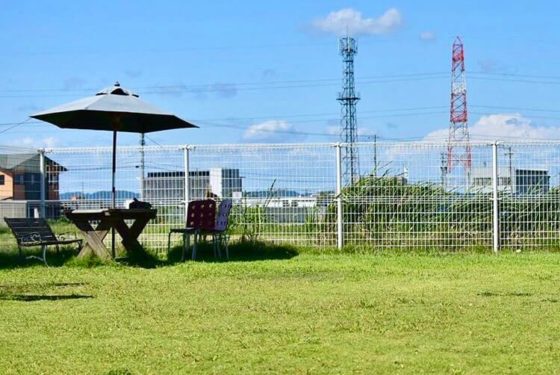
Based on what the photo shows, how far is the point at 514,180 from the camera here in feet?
49.3

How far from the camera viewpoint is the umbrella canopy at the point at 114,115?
13414 mm

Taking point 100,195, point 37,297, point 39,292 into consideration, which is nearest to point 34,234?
point 100,195

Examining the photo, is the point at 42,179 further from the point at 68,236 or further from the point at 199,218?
the point at 199,218

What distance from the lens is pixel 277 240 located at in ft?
49.9

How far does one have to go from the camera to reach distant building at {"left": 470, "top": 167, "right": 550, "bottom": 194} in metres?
14.9

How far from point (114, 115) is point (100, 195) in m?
1.73

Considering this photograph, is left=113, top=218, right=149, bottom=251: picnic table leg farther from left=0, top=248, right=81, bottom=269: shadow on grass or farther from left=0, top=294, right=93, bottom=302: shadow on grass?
left=0, top=294, right=93, bottom=302: shadow on grass

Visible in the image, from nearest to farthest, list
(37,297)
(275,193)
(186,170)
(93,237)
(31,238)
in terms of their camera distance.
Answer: (37,297) < (93,237) < (31,238) < (275,193) < (186,170)

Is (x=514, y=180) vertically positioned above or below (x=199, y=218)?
above

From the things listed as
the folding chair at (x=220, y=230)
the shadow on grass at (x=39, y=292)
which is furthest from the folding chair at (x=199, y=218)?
the shadow on grass at (x=39, y=292)

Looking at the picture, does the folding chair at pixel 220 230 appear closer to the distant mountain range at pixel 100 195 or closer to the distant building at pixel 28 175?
the distant mountain range at pixel 100 195

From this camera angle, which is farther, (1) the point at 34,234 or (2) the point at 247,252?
(2) the point at 247,252

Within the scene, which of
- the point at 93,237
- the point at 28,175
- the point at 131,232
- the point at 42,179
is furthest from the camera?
the point at 28,175

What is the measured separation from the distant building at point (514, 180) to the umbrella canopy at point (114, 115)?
4749mm
